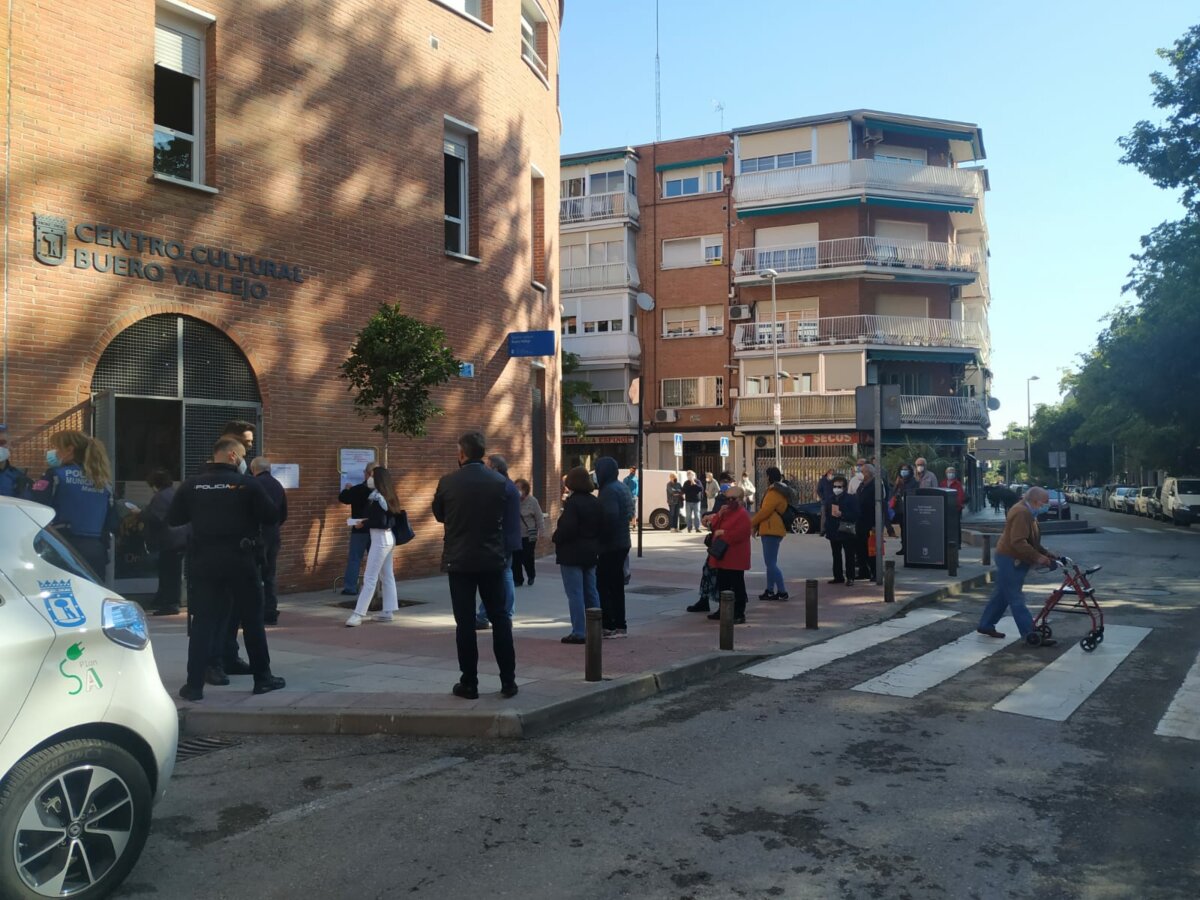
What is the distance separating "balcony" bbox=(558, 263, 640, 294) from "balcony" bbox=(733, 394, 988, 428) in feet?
25.0

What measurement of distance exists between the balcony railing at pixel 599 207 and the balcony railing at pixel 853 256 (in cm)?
529

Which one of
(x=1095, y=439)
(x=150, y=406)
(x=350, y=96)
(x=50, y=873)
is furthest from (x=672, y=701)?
(x=1095, y=439)

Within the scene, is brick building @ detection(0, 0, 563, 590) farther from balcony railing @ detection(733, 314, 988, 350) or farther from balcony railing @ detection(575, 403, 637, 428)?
balcony railing @ detection(575, 403, 637, 428)

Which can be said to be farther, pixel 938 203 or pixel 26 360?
pixel 938 203

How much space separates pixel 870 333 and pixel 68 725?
37.4 meters

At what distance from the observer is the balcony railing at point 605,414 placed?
4244 centimetres

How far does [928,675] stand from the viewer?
8.41 metres

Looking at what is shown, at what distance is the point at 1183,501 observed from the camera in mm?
37656

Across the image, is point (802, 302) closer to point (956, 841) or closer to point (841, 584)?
point (841, 584)

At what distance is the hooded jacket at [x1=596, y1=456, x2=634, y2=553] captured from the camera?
9688 mm

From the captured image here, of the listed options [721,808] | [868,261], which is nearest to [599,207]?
[868,261]

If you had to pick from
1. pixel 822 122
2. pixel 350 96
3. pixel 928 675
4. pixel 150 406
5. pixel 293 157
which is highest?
pixel 822 122

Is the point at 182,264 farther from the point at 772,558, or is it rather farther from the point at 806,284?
the point at 806,284

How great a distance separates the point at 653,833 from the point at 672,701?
9.58 ft
